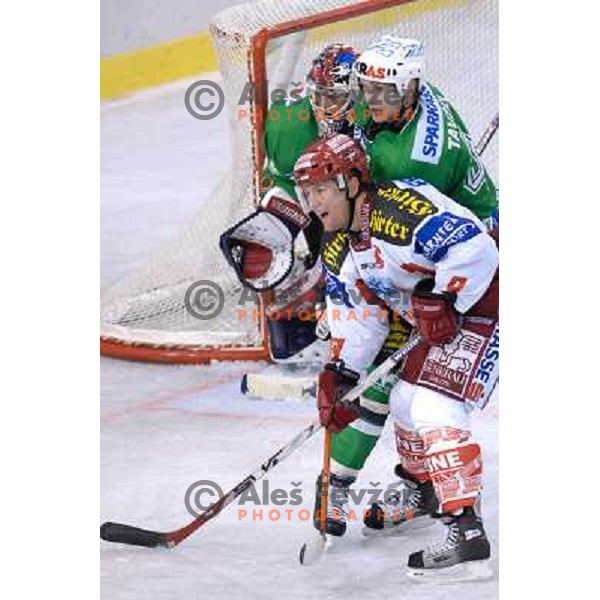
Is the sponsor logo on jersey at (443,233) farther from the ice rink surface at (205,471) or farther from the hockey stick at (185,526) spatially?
the ice rink surface at (205,471)

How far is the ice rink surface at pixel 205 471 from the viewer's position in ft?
11.7

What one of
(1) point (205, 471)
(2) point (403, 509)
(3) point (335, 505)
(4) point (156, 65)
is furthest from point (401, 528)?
(4) point (156, 65)

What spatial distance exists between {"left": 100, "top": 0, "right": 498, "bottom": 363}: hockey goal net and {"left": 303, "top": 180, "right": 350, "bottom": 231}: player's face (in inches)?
36.1

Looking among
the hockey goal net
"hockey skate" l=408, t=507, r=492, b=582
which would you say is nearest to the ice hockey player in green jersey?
"hockey skate" l=408, t=507, r=492, b=582

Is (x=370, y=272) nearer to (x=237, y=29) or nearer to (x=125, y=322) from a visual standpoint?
(x=237, y=29)

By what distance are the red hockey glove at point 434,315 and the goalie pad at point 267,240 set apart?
0.65 metres

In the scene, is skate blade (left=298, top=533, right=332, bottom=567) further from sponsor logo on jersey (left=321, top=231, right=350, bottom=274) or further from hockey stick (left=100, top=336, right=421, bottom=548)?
sponsor logo on jersey (left=321, top=231, right=350, bottom=274)

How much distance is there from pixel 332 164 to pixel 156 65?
300 centimetres

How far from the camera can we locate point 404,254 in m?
3.40

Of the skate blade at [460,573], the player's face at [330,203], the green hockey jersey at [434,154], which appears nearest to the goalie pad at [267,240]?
the green hockey jersey at [434,154]

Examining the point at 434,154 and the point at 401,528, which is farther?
the point at 401,528

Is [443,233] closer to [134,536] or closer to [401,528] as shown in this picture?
[401,528]

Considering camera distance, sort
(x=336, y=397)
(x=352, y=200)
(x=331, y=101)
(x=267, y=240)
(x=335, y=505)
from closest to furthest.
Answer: (x=352, y=200) < (x=336, y=397) < (x=335, y=505) < (x=331, y=101) < (x=267, y=240)

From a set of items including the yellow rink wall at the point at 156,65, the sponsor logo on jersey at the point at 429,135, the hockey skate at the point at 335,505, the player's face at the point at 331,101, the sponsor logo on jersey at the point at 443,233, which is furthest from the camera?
the yellow rink wall at the point at 156,65
